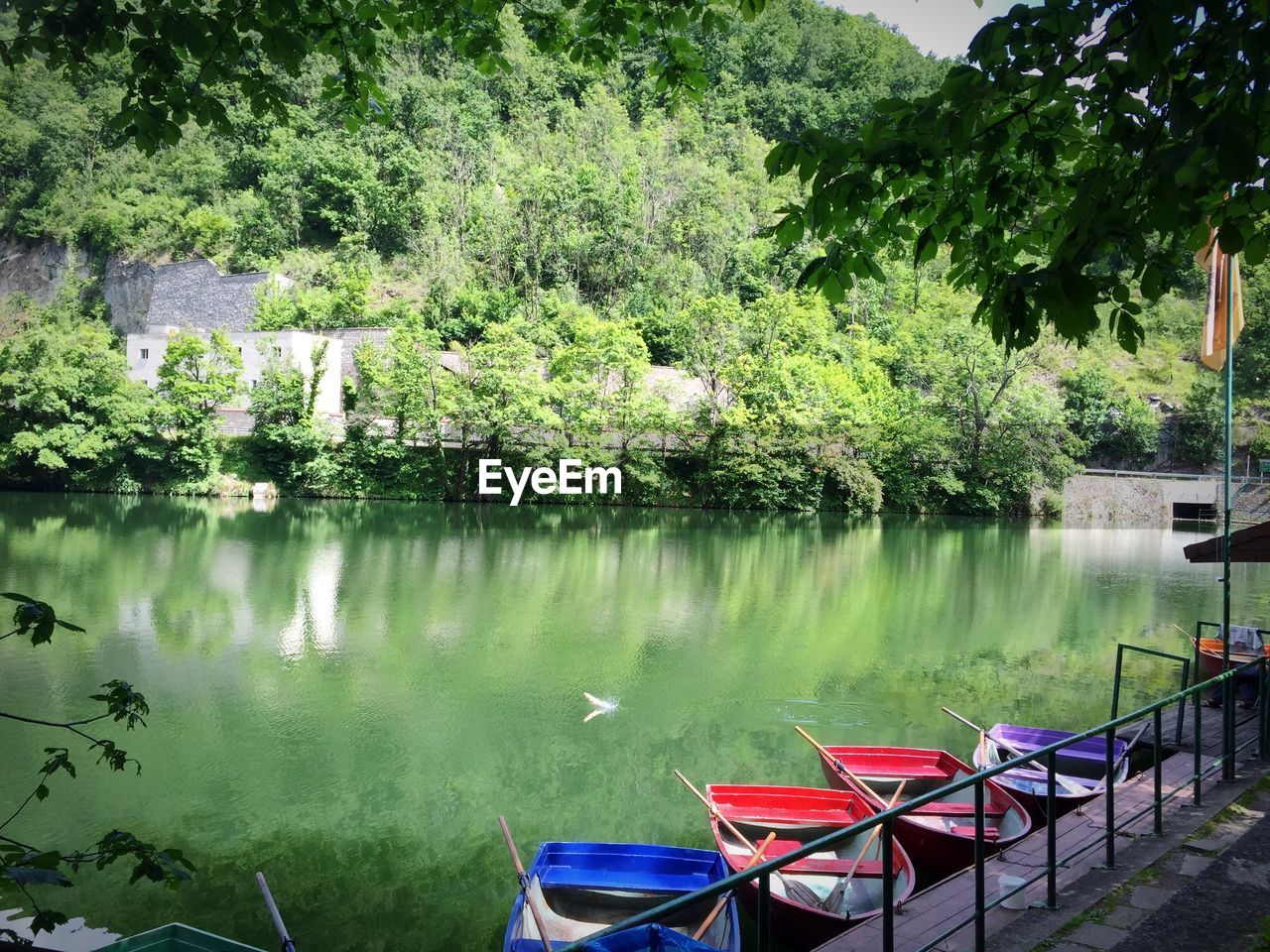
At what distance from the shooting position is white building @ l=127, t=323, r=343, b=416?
3750 centimetres

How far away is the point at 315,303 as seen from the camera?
4366 cm

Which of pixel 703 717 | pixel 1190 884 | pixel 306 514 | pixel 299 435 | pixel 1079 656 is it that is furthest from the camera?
pixel 299 435

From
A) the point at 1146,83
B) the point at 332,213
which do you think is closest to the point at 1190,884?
the point at 1146,83

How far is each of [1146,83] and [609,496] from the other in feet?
115

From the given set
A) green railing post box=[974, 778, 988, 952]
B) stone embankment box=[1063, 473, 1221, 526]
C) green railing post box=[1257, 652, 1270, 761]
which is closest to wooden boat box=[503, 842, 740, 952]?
green railing post box=[974, 778, 988, 952]

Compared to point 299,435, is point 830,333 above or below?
above

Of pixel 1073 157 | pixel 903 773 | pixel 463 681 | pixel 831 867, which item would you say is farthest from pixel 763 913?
pixel 463 681

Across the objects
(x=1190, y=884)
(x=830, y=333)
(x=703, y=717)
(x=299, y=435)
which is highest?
(x=830, y=333)

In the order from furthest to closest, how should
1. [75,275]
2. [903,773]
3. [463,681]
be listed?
[75,275] < [463,681] < [903,773]

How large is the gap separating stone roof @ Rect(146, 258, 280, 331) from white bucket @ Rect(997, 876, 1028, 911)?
46627 mm

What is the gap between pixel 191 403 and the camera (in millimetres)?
35219

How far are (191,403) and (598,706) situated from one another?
30769mm

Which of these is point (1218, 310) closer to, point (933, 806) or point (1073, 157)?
point (933, 806)

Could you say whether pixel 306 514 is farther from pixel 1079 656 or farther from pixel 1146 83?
pixel 1146 83
